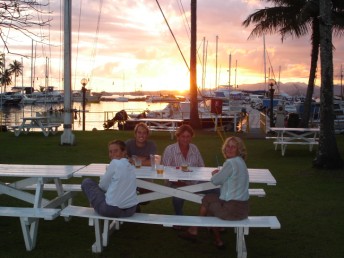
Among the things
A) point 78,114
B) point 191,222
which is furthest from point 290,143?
point 78,114

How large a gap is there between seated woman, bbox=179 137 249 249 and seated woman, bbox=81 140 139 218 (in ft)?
2.90

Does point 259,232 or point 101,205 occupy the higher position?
point 101,205

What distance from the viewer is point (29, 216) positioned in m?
6.02

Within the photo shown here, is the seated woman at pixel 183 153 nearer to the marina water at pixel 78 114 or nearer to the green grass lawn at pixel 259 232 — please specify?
the green grass lawn at pixel 259 232

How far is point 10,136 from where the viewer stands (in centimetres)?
2189

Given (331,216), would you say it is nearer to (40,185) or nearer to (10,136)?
(40,185)

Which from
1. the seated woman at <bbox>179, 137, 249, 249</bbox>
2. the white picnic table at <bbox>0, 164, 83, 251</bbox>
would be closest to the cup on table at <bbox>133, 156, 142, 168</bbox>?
the white picnic table at <bbox>0, 164, 83, 251</bbox>

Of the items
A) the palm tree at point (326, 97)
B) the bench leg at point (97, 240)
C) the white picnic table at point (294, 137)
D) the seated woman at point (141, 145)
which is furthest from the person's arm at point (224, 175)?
the white picnic table at point (294, 137)

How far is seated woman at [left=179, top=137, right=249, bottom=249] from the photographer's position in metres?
5.81

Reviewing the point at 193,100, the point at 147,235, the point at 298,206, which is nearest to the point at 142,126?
the point at 147,235

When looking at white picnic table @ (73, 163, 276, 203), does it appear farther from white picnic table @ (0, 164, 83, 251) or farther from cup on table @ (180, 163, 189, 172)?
white picnic table @ (0, 164, 83, 251)

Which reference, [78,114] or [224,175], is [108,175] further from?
[78,114]

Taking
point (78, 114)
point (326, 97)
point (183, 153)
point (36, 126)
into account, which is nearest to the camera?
point (183, 153)

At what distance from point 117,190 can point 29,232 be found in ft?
3.77
